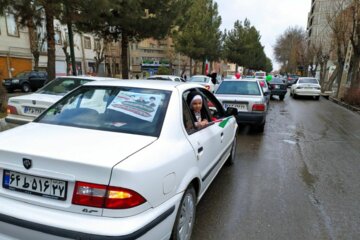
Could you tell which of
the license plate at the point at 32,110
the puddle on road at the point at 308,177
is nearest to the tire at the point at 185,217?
the puddle on road at the point at 308,177

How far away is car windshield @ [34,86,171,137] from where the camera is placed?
273 centimetres

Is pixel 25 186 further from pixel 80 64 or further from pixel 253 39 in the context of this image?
pixel 253 39

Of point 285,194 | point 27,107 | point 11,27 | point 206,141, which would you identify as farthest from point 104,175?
point 11,27

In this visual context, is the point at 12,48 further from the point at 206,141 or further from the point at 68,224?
the point at 68,224

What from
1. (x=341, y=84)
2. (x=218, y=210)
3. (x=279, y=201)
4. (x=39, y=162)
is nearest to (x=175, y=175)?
(x=39, y=162)

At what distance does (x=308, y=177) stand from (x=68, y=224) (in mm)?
4339

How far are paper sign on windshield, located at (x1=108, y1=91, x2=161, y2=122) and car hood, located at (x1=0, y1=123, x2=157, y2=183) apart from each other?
0.35 metres

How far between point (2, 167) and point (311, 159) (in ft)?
18.9

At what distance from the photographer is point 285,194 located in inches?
172

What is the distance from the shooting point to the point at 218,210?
Answer: 3.80 metres

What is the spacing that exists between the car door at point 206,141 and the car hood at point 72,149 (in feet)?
2.19

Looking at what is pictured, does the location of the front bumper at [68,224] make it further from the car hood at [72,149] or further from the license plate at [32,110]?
the license plate at [32,110]

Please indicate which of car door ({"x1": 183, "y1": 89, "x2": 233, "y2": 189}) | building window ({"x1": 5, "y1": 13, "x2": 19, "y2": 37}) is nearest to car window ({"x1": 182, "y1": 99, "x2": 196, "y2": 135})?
car door ({"x1": 183, "y1": 89, "x2": 233, "y2": 189})

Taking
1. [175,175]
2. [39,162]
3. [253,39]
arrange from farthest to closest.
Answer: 1. [253,39]
2. [175,175]
3. [39,162]
